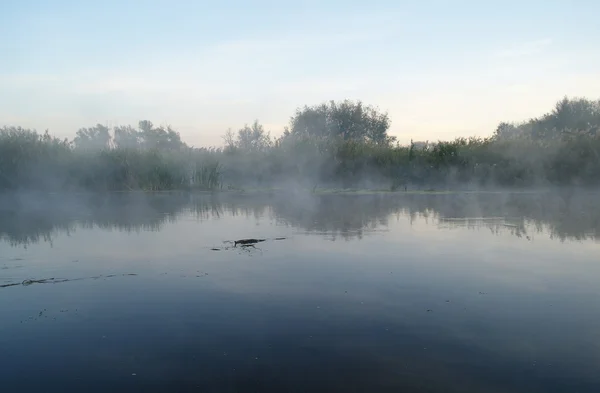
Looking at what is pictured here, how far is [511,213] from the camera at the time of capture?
51.0 ft

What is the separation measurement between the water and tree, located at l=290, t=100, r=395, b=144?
5164 cm

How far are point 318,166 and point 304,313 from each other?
27.4 metres

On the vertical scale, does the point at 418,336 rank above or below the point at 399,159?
below

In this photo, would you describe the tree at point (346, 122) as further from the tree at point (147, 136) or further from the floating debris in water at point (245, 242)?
the floating debris in water at point (245, 242)

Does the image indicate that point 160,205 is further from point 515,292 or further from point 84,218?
point 515,292

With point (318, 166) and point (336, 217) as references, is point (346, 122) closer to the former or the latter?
point (318, 166)

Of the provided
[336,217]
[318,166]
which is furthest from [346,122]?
[336,217]

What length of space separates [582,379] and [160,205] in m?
17.9

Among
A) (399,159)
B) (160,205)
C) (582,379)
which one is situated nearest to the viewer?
(582,379)

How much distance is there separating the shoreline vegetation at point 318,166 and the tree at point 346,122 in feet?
92.8

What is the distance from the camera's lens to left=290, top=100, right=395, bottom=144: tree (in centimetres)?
6216

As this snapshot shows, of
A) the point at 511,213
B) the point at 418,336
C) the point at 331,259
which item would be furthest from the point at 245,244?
the point at 511,213

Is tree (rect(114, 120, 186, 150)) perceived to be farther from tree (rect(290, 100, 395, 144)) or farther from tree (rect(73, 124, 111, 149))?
tree (rect(290, 100, 395, 144))

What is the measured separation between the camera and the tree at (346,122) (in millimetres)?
62156
